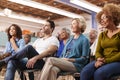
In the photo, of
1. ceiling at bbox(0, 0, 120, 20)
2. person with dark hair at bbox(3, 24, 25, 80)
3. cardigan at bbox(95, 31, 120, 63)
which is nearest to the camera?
cardigan at bbox(95, 31, 120, 63)

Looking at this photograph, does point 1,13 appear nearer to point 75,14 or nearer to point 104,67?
point 75,14

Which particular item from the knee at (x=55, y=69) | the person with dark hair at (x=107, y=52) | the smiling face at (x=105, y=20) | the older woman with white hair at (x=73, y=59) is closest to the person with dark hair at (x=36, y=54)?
the older woman with white hair at (x=73, y=59)

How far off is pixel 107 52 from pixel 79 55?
1.40 ft

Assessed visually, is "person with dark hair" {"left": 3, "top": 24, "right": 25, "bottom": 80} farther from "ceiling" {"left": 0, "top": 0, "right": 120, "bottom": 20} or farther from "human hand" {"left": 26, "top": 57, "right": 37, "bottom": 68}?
"ceiling" {"left": 0, "top": 0, "right": 120, "bottom": 20}

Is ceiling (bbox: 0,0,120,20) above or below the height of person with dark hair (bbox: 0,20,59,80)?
above

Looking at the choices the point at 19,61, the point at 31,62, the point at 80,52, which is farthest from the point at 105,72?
the point at 19,61

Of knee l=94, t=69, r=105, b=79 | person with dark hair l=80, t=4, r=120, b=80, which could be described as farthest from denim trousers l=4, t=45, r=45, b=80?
knee l=94, t=69, r=105, b=79

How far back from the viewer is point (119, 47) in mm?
1928

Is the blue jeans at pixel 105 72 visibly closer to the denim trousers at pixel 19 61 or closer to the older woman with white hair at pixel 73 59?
the older woman with white hair at pixel 73 59

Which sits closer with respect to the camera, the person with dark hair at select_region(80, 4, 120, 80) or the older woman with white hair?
the person with dark hair at select_region(80, 4, 120, 80)

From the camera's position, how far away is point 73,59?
2260 mm

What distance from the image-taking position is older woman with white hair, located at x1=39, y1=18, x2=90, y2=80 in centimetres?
208

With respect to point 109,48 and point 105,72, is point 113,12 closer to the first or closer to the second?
point 109,48

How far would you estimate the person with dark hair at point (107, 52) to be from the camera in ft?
5.81
